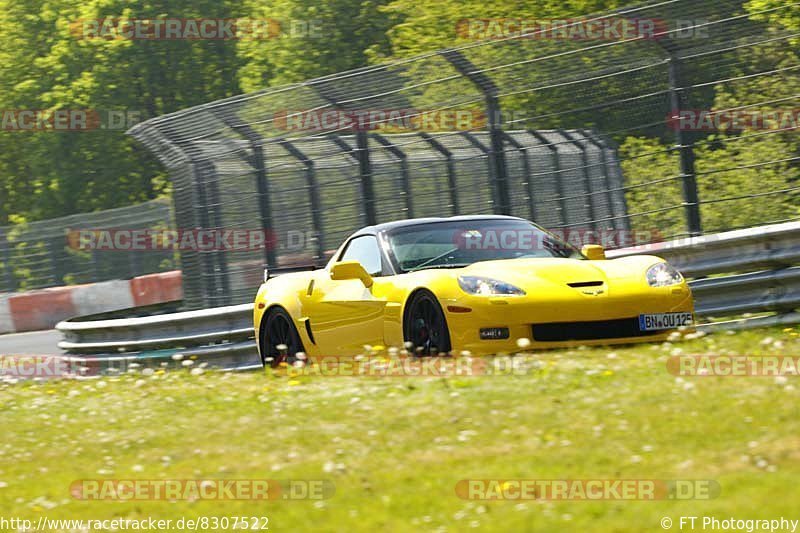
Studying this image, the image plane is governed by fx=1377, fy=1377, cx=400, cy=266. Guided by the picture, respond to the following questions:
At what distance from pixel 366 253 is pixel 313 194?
5.25 metres

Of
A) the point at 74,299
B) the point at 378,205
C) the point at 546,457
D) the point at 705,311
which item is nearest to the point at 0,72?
the point at 74,299

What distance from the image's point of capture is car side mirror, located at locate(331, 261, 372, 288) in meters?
10.0

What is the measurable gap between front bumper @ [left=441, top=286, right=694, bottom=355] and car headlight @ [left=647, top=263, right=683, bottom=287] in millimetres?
233

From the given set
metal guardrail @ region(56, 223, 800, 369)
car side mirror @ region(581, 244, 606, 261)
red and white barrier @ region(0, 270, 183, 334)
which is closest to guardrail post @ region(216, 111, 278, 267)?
metal guardrail @ region(56, 223, 800, 369)

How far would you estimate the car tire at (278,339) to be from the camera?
11156 millimetres

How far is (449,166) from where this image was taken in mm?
16219

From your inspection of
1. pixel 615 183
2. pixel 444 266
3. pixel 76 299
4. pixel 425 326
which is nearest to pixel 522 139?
pixel 615 183

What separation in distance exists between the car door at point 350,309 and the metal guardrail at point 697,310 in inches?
70.4

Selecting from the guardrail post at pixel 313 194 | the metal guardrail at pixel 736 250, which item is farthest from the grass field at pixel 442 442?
the guardrail post at pixel 313 194

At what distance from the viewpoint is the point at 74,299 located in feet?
80.1

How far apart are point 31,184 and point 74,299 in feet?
85.7

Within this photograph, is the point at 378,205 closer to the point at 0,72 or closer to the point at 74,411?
the point at 74,411

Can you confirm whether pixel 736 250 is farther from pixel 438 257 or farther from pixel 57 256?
pixel 57 256

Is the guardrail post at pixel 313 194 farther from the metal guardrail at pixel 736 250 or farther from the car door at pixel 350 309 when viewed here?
the metal guardrail at pixel 736 250
